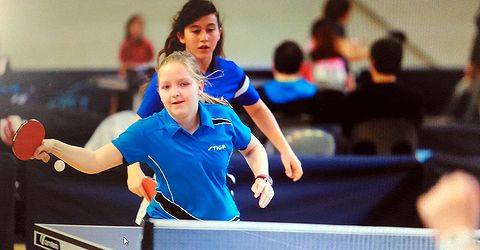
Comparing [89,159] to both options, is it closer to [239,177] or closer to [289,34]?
[239,177]

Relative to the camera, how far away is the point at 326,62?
221 inches

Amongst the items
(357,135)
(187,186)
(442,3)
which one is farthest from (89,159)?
(442,3)

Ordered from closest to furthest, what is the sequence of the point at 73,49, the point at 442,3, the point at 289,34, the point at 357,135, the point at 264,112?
1. the point at 264,112
2. the point at 357,135
3. the point at 442,3
4. the point at 289,34
5. the point at 73,49

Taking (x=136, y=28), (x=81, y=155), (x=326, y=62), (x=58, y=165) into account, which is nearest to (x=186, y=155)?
(x=81, y=155)

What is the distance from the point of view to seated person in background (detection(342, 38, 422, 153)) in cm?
451

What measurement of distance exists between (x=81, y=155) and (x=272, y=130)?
86cm

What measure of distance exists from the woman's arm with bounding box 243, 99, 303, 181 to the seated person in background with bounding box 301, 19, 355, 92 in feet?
6.25

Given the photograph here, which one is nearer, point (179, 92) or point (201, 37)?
point (179, 92)

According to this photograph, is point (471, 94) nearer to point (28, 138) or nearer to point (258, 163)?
point (258, 163)

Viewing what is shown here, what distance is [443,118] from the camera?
288 inches

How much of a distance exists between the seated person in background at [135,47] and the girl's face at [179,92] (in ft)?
10.1

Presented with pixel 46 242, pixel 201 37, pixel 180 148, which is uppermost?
pixel 201 37

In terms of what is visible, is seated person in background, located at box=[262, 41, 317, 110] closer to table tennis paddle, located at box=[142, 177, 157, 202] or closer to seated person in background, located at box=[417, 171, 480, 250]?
table tennis paddle, located at box=[142, 177, 157, 202]

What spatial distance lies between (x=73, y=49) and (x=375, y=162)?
5.78 meters
